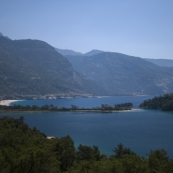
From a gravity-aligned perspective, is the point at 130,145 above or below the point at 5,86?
below

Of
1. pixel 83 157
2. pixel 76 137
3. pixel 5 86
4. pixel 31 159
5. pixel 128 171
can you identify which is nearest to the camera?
pixel 128 171

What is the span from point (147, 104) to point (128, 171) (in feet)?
384

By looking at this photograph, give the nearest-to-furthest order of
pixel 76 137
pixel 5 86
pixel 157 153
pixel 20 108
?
1. pixel 157 153
2. pixel 76 137
3. pixel 20 108
4. pixel 5 86

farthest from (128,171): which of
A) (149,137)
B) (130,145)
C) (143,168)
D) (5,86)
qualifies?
(5,86)

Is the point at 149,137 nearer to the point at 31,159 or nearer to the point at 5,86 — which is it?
the point at 31,159

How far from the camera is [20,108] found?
120m

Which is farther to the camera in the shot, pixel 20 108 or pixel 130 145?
pixel 20 108

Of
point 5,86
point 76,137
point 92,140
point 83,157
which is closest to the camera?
point 83,157

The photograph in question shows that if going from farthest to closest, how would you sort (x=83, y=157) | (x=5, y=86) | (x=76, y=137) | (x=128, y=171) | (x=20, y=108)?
(x=5, y=86) → (x=20, y=108) → (x=76, y=137) → (x=83, y=157) → (x=128, y=171)

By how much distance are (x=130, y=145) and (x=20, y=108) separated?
79.4m

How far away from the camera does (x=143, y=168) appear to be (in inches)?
775

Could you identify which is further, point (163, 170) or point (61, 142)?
point (61, 142)

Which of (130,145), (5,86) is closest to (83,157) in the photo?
(130,145)

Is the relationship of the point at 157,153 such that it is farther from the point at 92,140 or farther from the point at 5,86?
the point at 5,86
